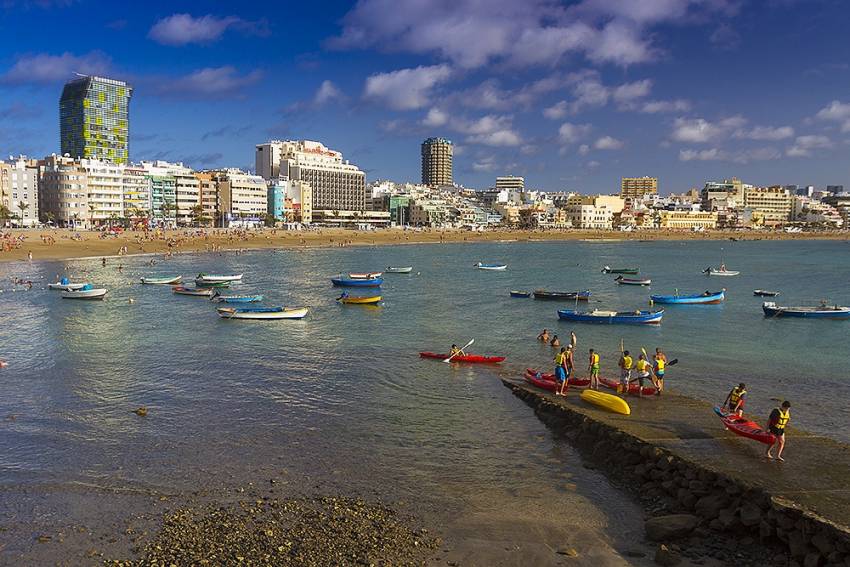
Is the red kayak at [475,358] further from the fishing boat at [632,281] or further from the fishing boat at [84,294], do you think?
the fishing boat at [632,281]

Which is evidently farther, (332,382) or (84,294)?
(84,294)

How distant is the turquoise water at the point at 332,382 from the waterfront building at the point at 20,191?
307ft

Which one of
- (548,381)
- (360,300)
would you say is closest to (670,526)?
(548,381)

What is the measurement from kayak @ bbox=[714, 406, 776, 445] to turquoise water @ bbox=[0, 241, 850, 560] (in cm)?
385

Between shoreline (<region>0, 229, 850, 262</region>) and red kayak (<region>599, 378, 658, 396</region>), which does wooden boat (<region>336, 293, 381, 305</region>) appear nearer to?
red kayak (<region>599, 378, 658, 396</region>)

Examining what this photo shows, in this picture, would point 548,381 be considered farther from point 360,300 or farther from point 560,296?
point 560,296

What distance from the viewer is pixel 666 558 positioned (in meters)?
12.4

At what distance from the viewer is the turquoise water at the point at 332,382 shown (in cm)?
1741

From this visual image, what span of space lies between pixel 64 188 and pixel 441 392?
135 metres

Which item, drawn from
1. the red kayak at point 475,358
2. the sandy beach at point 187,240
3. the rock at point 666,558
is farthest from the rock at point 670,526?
the sandy beach at point 187,240

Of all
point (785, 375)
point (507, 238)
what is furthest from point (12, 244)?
point (507, 238)

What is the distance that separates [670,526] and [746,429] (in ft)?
15.0

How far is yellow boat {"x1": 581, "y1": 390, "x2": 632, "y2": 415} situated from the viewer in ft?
64.2

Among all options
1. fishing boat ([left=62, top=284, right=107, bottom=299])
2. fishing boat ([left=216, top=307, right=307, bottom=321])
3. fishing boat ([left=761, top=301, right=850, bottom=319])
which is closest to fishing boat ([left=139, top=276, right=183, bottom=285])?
fishing boat ([left=62, top=284, right=107, bottom=299])
